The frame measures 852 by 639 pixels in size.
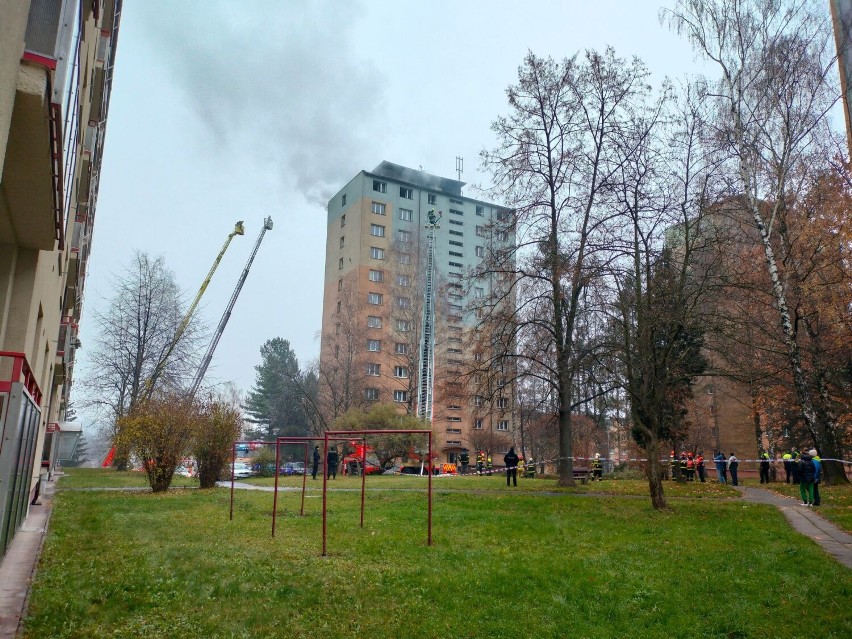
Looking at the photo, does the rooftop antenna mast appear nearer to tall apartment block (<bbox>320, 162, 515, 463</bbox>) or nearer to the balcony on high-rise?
tall apartment block (<bbox>320, 162, 515, 463</bbox>)

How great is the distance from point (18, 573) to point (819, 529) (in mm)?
13314

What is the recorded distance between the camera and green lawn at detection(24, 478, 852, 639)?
5.68 m

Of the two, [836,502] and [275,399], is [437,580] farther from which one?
[275,399]

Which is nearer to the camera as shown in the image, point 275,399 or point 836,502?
point 836,502

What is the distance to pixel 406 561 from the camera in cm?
848

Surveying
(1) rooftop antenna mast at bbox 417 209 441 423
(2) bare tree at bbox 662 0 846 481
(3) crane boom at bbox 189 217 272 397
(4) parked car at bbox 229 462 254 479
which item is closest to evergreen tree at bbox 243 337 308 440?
(3) crane boom at bbox 189 217 272 397

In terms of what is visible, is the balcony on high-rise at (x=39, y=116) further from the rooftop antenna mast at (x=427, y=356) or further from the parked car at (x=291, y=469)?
the rooftop antenna mast at (x=427, y=356)

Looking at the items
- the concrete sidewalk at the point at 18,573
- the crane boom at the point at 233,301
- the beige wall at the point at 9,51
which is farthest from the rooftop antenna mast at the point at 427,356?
the beige wall at the point at 9,51

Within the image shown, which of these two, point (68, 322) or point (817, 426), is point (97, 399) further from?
point (817, 426)

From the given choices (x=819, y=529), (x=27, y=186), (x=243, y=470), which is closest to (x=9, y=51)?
(x=27, y=186)

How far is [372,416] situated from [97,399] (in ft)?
58.6

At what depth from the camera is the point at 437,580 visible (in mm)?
7254

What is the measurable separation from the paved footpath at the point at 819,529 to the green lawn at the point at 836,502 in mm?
193

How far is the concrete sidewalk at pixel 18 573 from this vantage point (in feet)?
17.4
